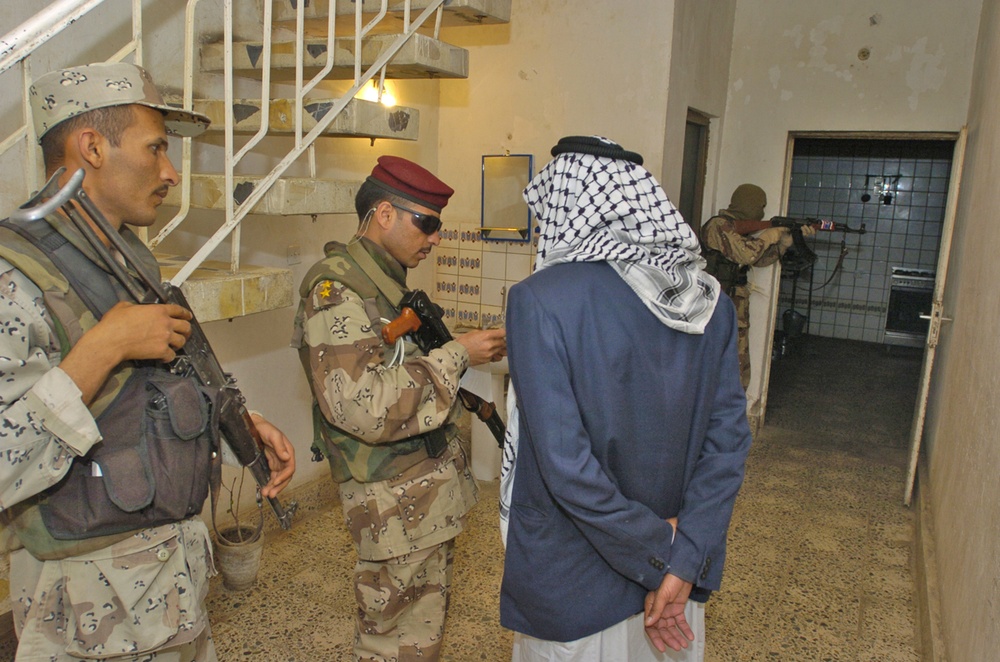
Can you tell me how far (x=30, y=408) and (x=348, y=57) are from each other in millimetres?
1586

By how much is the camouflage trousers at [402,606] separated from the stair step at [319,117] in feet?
4.17

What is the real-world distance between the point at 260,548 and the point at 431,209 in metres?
1.57

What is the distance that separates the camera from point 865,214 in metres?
7.25

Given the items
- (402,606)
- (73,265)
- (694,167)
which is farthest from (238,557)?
(694,167)

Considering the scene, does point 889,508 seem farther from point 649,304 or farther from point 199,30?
point 199,30

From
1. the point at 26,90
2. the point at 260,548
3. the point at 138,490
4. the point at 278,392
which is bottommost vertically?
the point at 260,548

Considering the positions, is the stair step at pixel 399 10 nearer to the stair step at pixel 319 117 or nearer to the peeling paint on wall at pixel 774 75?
the stair step at pixel 319 117

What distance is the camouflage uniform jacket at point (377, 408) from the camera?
167 cm

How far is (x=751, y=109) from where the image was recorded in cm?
438

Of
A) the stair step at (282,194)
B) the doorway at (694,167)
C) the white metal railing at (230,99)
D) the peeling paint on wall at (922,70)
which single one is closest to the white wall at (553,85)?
the doorway at (694,167)

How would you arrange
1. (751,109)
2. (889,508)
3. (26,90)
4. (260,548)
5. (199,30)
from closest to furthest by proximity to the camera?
(26,90), (199,30), (260,548), (889,508), (751,109)

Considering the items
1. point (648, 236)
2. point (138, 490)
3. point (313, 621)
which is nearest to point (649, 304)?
point (648, 236)

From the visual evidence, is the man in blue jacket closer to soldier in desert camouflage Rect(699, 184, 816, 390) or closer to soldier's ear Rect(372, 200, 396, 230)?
soldier's ear Rect(372, 200, 396, 230)

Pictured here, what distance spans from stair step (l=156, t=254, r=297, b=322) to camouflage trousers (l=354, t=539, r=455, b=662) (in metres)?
0.77
